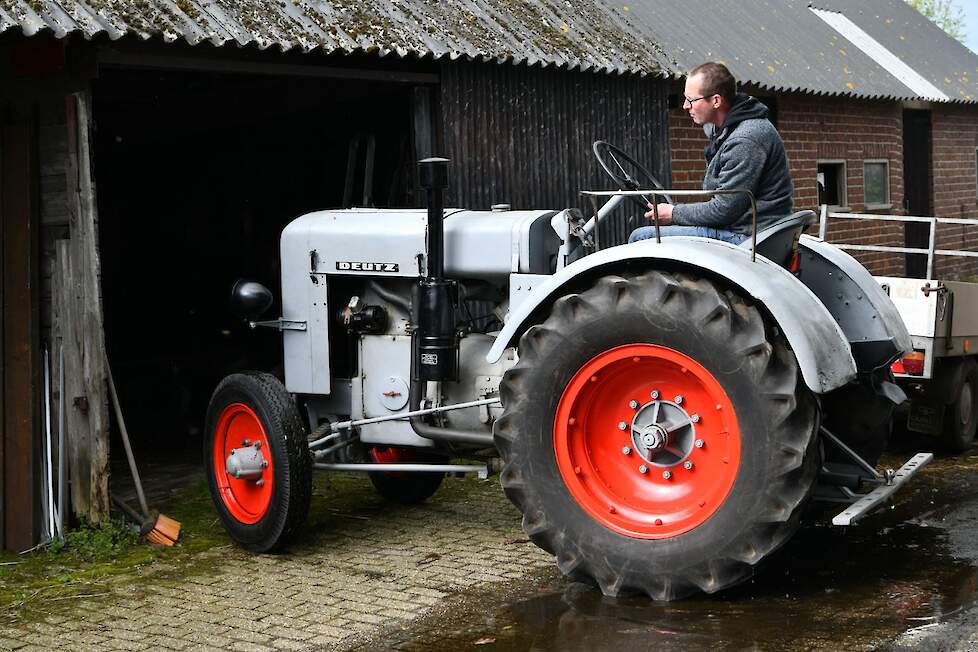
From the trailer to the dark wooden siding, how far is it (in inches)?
101

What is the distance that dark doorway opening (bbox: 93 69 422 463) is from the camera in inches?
374

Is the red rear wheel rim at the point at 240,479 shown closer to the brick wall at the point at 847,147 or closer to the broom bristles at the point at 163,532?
the broom bristles at the point at 163,532

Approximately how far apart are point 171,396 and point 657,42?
486 centimetres

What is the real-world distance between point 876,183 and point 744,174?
12.4 m

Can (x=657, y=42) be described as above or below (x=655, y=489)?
above

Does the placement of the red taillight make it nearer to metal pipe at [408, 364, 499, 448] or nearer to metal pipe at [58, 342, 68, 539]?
metal pipe at [408, 364, 499, 448]

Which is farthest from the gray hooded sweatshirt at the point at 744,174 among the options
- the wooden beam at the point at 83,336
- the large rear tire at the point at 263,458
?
the wooden beam at the point at 83,336

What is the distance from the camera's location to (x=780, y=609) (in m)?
4.95

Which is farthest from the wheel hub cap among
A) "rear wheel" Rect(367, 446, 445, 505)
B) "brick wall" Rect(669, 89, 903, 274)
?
"brick wall" Rect(669, 89, 903, 274)

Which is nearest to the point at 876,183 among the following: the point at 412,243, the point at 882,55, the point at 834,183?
the point at 834,183

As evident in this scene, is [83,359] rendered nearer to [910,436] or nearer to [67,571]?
[67,571]

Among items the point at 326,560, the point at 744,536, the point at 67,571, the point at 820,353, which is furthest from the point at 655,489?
the point at 67,571

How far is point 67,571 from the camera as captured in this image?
616 centimetres

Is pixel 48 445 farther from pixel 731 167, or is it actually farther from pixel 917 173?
pixel 917 173
